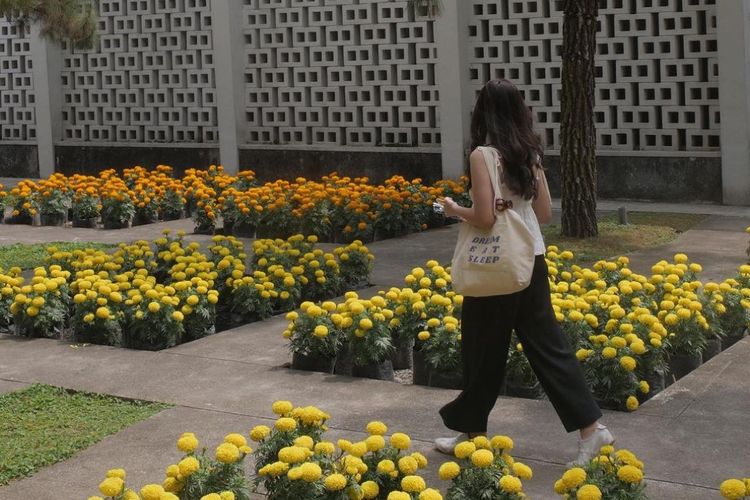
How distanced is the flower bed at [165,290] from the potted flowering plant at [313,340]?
0.99m

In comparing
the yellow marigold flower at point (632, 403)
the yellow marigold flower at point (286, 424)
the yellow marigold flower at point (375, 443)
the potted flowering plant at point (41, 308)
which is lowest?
the yellow marigold flower at point (632, 403)

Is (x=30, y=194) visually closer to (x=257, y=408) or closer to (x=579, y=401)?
(x=257, y=408)

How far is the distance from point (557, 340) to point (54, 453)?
246 centimetres

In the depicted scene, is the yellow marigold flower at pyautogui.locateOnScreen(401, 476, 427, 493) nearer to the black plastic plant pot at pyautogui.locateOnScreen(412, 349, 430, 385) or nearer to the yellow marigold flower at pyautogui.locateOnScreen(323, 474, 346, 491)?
the yellow marigold flower at pyautogui.locateOnScreen(323, 474, 346, 491)

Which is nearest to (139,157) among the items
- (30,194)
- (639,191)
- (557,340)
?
(30,194)

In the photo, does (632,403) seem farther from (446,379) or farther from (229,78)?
(229,78)

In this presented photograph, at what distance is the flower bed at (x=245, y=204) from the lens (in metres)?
12.8

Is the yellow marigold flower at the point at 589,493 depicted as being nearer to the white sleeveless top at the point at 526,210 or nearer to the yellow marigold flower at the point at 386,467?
the yellow marigold flower at the point at 386,467

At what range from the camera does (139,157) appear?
19.2 m

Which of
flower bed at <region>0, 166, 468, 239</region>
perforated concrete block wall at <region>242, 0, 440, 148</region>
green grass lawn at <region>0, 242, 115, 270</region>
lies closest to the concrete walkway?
green grass lawn at <region>0, 242, 115, 270</region>

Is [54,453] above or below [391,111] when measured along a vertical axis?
below

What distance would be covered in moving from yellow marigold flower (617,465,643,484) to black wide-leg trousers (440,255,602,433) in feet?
3.54

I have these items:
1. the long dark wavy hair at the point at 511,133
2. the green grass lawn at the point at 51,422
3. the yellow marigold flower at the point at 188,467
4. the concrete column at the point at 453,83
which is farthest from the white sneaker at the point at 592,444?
the concrete column at the point at 453,83

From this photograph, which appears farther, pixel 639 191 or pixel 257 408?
pixel 639 191
